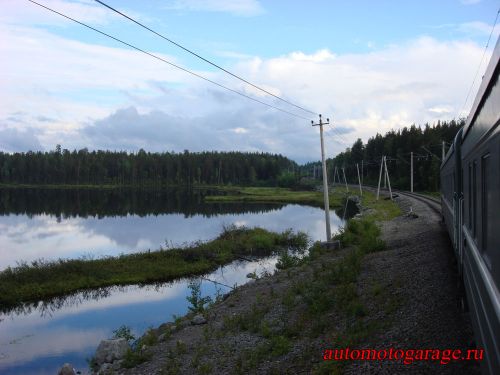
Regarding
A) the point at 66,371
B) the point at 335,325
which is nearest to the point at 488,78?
the point at 335,325

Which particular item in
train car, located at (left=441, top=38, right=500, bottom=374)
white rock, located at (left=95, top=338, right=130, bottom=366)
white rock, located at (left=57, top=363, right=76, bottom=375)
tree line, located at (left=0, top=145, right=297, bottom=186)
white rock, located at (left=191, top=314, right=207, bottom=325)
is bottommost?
white rock, located at (left=57, top=363, right=76, bottom=375)

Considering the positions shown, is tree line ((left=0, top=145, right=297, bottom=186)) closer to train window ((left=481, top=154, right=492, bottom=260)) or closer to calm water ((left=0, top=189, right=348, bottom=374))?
calm water ((left=0, top=189, right=348, bottom=374))

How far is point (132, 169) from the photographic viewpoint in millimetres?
164500

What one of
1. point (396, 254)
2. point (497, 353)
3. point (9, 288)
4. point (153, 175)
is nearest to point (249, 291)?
point (396, 254)

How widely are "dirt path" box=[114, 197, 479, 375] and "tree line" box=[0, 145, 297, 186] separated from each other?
148 meters

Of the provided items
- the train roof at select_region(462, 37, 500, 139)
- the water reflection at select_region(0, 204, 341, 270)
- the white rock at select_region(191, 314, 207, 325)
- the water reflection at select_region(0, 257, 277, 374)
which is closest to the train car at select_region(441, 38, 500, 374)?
the train roof at select_region(462, 37, 500, 139)

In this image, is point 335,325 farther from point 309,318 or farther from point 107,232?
point 107,232

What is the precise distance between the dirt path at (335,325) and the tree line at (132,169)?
485ft

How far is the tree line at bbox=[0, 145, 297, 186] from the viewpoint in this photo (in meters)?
158

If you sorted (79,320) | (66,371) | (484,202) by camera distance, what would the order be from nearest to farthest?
(484,202) → (66,371) → (79,320)

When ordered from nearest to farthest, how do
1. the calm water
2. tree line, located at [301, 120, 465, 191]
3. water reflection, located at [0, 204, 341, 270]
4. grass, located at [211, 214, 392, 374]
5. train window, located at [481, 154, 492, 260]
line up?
train window, located at [481, 154, 492, 260] → grass, located at [211, 214, 392, 374] → the calm water → water reflection, located at [0, 204, 341, 270] → tree line, located at [301, 120, 465, 191]

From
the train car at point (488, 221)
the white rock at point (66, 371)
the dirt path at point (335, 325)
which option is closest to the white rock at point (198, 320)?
the dirt path at point (335, 325)

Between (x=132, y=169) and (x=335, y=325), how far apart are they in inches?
6387

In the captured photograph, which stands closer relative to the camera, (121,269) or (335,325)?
(335,325)
